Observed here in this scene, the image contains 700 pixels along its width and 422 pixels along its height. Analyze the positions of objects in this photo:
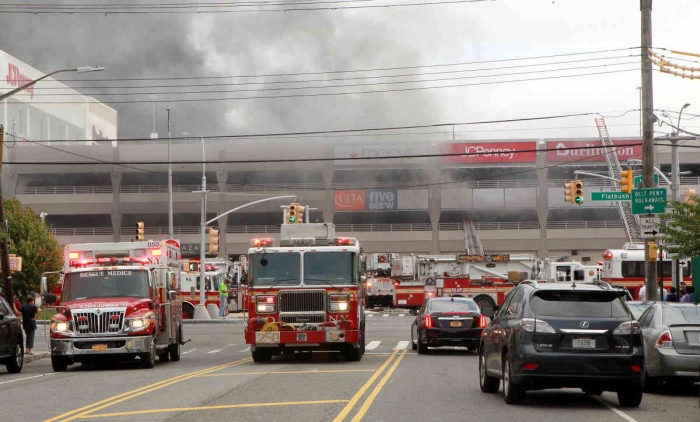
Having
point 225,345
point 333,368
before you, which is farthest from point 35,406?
point 225,345

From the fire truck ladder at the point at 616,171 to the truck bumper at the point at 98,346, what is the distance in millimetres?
49710

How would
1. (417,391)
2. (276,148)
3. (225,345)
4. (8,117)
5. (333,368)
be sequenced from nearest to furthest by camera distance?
(417,391) < (333,368) < (225,345) < (276,148) < (8,117)

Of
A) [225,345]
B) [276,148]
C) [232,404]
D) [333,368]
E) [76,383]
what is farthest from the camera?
[276,148]

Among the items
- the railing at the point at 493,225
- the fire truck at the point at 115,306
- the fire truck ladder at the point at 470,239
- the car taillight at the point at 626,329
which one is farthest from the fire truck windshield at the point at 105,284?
the railing at the point at 493,225

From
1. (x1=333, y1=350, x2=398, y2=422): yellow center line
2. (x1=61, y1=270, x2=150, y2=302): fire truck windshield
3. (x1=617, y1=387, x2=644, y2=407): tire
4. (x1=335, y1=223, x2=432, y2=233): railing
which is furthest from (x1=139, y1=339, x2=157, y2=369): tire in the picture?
(x1=335, y1=223, x2=432, y2=233): railing

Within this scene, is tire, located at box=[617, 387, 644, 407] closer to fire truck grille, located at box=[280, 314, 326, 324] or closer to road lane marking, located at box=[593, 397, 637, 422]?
road lane marking, located at box=[593, 397, 637, 422]

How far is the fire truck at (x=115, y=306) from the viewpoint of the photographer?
2300cm

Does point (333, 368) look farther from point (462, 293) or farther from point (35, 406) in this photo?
point (462, 293)

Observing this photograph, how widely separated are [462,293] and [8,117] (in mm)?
54896

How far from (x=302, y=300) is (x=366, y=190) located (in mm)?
65027

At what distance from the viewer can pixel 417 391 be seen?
1672 cm

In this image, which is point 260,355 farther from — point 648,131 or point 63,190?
point 63,190

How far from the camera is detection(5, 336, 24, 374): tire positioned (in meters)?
23.4

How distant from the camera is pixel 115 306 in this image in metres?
23.2
